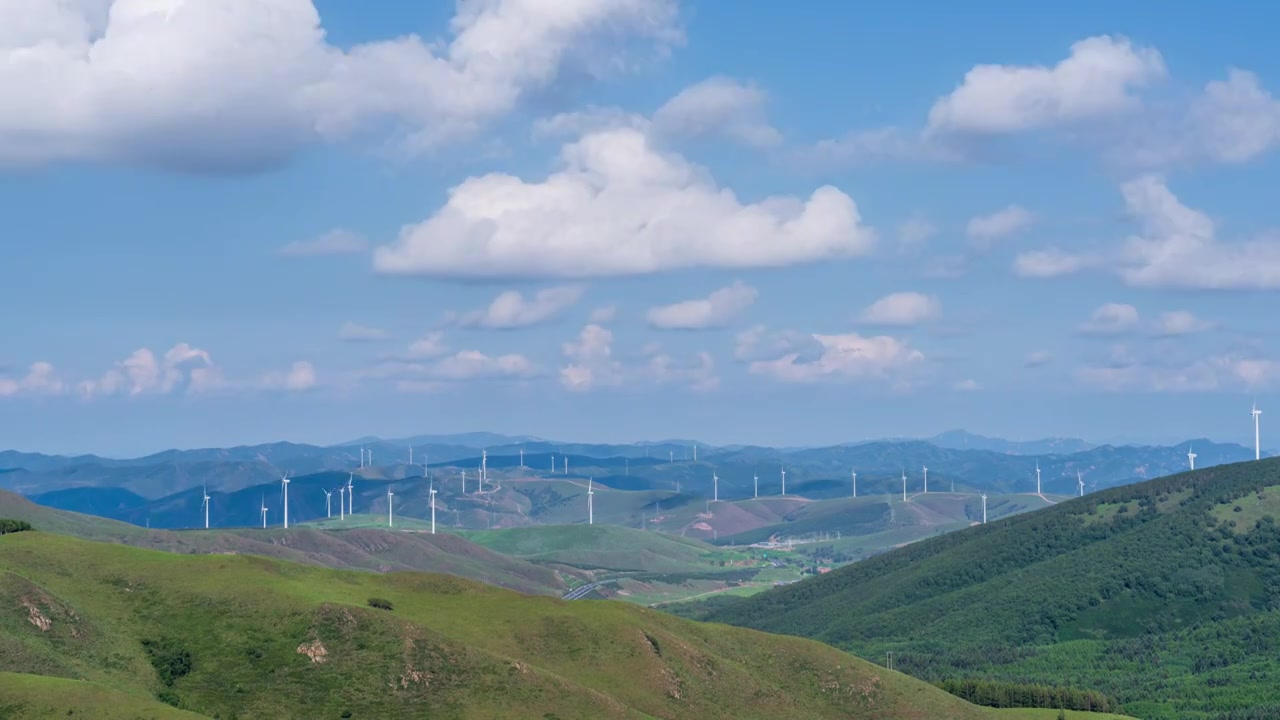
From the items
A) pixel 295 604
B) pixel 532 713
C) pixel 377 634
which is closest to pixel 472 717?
pixel 532 713

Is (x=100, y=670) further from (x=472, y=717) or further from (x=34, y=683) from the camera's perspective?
(x=472, y=717)

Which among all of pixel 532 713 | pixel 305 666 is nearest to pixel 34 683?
pixel 305 666

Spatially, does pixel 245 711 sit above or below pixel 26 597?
below

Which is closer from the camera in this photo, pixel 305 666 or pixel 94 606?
pixel 305 666

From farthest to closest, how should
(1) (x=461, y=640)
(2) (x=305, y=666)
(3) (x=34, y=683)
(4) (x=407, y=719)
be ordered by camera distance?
1. (1) (x=461, y=640)
2. (2) (x=305, y=666)
3. (4) (x=407, y=719)
4. (3) (x=34, y=683)

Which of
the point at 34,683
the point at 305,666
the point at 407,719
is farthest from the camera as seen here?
the point at 305,666

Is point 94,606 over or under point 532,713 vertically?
over

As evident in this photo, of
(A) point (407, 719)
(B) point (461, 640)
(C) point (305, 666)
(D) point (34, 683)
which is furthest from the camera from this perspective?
(B) point (461, 640)

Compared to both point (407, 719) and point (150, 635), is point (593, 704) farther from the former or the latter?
point (150, 635)

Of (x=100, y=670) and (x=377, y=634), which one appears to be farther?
(x=377, y=634)
